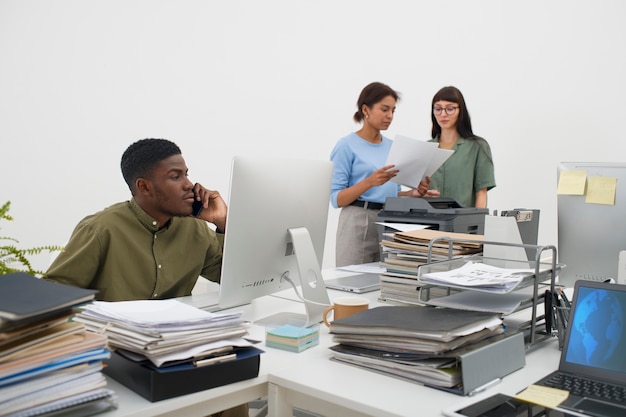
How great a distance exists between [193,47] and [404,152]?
2.02 m

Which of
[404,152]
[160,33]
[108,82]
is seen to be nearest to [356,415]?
[404,152]

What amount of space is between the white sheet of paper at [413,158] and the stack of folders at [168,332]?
163 centimetres

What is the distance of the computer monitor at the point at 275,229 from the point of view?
1.35 m

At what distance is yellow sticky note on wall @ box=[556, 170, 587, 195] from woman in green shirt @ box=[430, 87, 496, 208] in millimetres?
1373

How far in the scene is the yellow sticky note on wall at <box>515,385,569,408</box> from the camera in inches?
Result: 37.2

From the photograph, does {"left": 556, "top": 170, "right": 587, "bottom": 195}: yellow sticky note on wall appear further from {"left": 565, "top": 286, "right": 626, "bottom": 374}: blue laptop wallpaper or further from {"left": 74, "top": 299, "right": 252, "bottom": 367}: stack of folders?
{"left": 74, "top": 299, "right": 252, "bottom": 367}: stack of folders

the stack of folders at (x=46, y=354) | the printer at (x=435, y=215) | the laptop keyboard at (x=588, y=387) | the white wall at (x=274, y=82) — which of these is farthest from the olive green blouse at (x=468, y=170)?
the stack of folders at (x=46, y=354)

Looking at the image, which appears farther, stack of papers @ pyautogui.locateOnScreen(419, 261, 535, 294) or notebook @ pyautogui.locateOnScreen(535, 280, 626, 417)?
stack of papers @ pyautogui.locateOnScreen(419, 261, 535, 294)

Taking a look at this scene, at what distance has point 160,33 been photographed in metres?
3.75

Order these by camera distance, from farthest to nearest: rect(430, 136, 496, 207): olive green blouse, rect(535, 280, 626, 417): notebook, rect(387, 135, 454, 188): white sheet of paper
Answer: rect(430, 136, 496, 207): olive green blouse
rect(387, 135, 454, 188): white sheet of paper
rect(535, 280, 626, 417): notebook

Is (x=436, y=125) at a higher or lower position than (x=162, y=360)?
higher

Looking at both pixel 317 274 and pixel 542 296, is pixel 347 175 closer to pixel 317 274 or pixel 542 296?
pixel 317 274

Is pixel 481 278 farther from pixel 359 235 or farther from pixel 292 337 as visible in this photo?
pixel 359 235

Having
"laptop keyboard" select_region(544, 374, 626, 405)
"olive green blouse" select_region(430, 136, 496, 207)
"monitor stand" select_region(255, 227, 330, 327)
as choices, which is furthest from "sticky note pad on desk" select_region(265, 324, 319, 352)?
"olive green blouse" select_region(430, 136, 496, 207)
